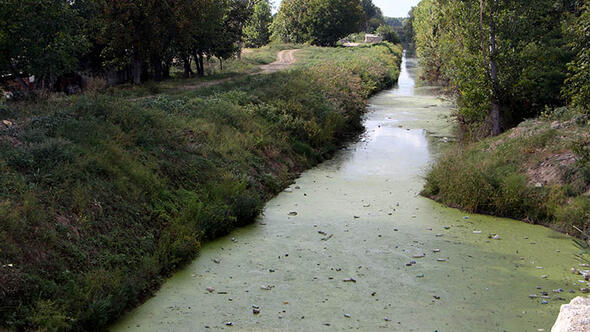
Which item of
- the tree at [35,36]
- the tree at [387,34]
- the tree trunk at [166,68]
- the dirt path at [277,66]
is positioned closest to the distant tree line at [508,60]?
the dirt path at [277,66]

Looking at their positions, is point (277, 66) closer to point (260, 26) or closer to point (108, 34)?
point (108, 34)

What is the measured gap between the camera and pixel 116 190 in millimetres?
10773

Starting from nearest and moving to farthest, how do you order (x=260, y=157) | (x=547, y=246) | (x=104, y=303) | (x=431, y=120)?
(x=104, y=303) < (x=547, y=246) < (x=260, y=157) < (x=431, y=120)

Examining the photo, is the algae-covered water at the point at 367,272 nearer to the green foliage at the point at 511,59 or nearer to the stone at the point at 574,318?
the stone at the point at 574,318

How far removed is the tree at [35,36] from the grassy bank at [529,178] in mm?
12070

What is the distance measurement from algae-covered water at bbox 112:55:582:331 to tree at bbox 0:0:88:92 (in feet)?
29.1

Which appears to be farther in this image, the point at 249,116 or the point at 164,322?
the point at 249,116

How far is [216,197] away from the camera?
12695 millimetres

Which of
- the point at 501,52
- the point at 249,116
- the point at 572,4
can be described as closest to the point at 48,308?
the point at 249,116

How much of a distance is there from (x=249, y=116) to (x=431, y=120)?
434 inches

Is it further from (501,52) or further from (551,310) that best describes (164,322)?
(501,52)

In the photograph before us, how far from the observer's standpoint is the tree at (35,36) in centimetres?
1645

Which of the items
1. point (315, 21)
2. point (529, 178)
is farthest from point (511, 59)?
point (315, 21)

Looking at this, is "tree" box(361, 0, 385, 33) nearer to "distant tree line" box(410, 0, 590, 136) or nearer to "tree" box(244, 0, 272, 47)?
"tree" box(244, 0, 272, 47)
